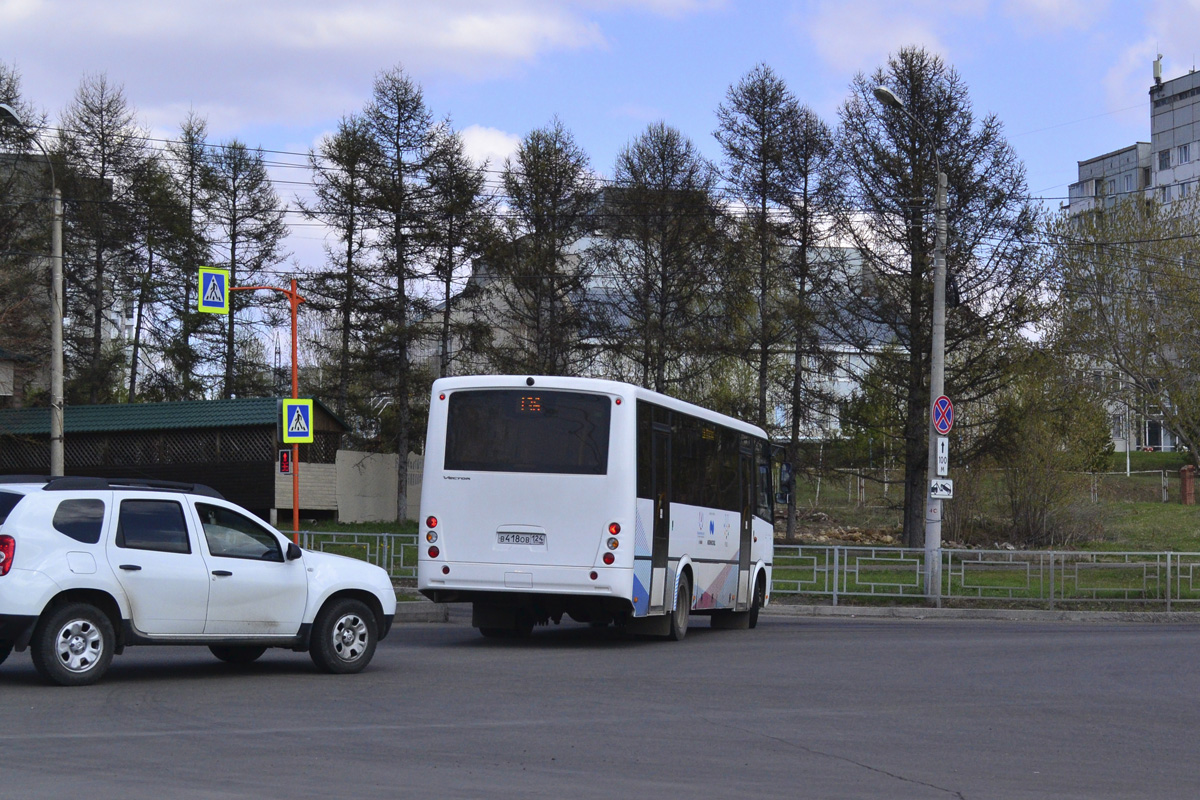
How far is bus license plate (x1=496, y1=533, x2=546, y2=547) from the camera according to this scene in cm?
1568

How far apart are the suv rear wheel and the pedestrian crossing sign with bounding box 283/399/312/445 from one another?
40.6 ft

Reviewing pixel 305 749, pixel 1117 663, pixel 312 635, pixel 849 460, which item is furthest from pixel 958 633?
pixel 849 460

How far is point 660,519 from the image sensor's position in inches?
653

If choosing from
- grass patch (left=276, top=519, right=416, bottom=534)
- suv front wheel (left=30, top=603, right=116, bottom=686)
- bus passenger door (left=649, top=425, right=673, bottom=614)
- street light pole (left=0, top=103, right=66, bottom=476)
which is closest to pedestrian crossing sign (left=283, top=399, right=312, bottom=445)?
street light pole (left=0, top=103, right=66, bottom=476)

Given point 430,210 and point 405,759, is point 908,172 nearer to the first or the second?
point 430,210

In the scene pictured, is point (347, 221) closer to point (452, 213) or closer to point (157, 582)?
point (452, 213)

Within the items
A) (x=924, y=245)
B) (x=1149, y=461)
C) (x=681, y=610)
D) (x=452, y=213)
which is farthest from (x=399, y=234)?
(x=1149, y=461)

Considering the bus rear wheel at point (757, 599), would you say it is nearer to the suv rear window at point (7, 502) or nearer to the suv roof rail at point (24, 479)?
the suv roof rail at point (24, 479)

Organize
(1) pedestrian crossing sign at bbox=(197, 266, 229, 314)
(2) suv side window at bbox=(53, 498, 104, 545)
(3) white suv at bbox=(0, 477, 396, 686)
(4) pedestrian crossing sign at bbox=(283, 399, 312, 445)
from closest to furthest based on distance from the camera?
(3) white suv at bbox=(0, 477, 396, 686)
(2) suv side window at bbox=(53, 498, 104, 545)
(4) pedestrian crossing sign at bbox=(283, 399, 312, 445)
(1) pedestrian crossing sign at bbox=(197, 266, 229, 314)

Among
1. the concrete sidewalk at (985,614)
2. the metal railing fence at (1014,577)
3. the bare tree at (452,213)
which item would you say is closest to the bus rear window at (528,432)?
the concrete sidewalk at (985,614)

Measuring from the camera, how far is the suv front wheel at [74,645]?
11016 millimetres

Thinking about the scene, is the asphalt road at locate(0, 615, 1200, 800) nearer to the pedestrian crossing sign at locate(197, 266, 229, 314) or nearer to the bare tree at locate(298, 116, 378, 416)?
the pedestrian crossing sign at locate(197, 266, 229, 314)

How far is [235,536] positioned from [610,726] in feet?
14.6

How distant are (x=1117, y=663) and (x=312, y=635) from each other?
9.19 m
